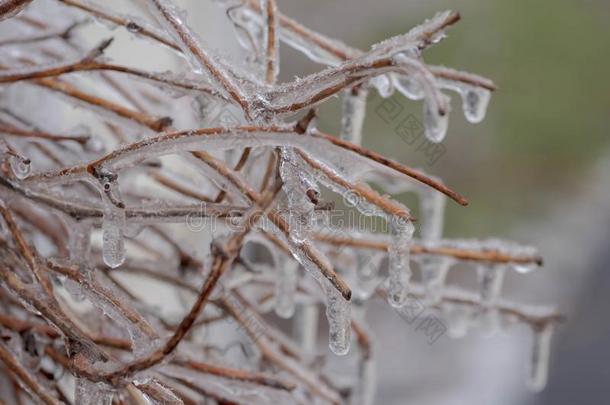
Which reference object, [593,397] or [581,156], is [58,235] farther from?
[581,156]

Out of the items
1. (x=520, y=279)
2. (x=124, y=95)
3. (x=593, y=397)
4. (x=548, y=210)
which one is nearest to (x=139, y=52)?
(x=124, y=95)

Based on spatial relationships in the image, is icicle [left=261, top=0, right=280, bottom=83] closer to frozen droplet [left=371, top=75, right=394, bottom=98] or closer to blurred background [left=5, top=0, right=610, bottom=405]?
frozen droplet [left=371, top=75, right=394, bottom=98]

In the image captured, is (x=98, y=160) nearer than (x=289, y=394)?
Yes

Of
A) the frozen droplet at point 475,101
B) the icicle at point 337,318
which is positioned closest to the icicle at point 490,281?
the frozen droplet at point 475,101

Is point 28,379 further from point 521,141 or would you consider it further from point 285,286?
point 521,141

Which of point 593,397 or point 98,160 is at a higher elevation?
point 593,397

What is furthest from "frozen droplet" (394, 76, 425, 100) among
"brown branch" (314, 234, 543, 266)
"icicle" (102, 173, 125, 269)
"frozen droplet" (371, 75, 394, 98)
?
"icicle" (102, 173, 125, 269)

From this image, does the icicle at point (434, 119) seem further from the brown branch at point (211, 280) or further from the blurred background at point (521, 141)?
the blurred background at point (521, 141)
